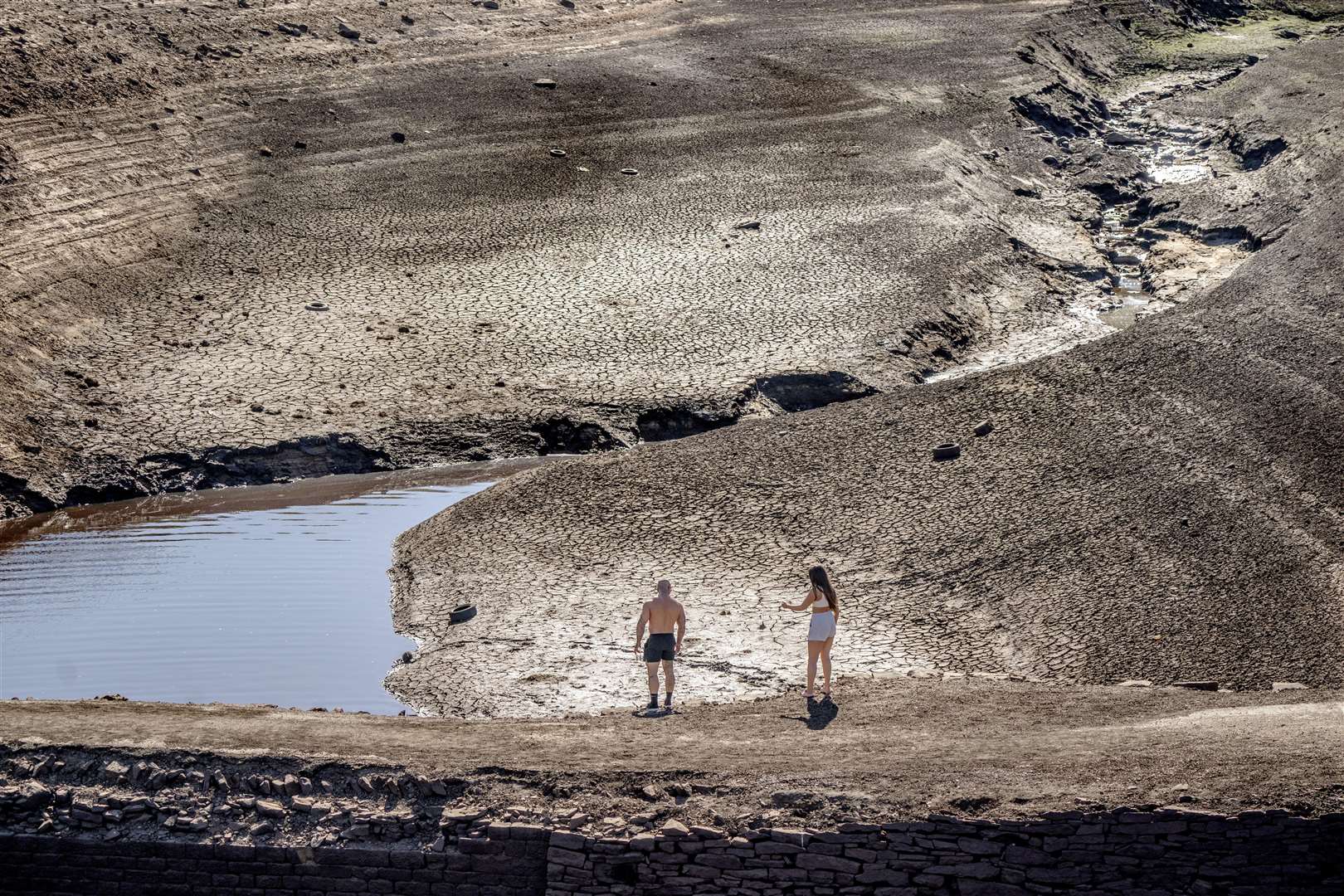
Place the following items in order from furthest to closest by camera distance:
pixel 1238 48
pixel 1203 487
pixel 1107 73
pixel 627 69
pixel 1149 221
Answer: pixel 1238 48, pixel 1107 73, pixel 627 69, pixel 1149 221, pixel 1203 487

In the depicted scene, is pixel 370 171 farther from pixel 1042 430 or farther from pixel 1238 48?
pixel 1238 48

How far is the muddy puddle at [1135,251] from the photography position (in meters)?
29.1

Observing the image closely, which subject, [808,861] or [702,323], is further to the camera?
[702,323]

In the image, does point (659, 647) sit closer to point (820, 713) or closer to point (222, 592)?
point (820, 713)

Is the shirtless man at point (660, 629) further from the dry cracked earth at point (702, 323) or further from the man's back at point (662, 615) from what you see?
the dry cracked earth at point (702, 323)

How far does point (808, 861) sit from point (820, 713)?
2.80m

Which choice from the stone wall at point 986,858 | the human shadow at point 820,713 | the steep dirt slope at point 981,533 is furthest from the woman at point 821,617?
the stone wall at point 986,858

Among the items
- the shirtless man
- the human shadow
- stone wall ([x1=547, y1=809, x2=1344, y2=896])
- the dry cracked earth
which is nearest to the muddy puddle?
the dry cracked earth

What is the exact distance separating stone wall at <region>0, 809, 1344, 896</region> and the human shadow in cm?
234

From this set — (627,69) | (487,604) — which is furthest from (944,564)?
(627,69)

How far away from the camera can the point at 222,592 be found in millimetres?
19125

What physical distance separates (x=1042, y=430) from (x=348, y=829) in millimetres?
12518

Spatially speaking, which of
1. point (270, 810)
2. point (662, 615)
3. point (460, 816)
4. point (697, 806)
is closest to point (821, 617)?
point (662, 615)

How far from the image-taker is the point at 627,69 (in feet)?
126
